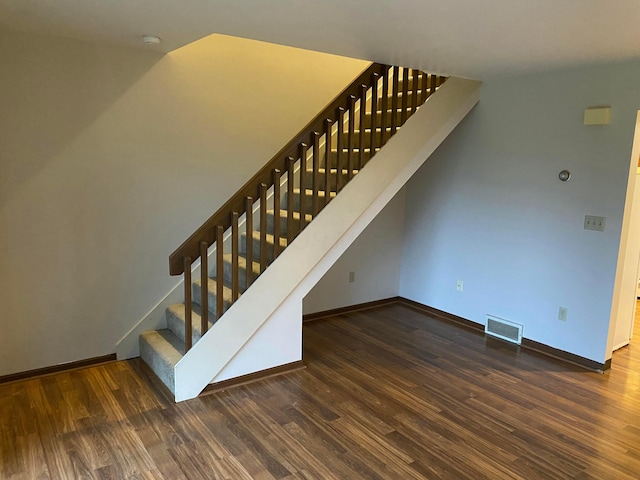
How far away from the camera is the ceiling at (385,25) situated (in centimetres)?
215

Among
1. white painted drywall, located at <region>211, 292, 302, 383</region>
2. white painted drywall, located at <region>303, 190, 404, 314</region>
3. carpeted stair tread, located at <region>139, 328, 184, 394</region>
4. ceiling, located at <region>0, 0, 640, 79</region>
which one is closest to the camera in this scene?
Result: ceiling, located at <region>0, 0, 640, 79</region>

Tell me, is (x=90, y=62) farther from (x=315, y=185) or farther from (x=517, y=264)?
(x=517, y=264)

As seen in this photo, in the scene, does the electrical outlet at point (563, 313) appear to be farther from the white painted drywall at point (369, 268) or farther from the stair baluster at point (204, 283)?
the stair baluster at point (204, 283)

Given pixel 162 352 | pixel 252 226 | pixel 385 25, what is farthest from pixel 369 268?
pixel 385 25

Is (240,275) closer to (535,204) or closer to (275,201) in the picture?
(275,201)

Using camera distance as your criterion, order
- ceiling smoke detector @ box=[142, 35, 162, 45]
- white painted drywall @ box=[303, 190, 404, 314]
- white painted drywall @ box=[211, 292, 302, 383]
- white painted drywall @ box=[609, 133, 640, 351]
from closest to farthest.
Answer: ceiling smoke detector @ box=[142, 35, 162, 45]
white painted drywall @ box=[211, 292, 302, 383]
white painted drywall @ box=[609, 133, 640, 351]
white painted drywall @ box=[303, 190, 404, 314]

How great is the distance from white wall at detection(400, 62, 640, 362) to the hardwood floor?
1.73 feet

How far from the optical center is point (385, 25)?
7.97 ft

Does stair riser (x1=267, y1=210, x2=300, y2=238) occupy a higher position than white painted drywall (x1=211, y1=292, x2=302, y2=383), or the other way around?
stair riser (x1=267, y1=210, x2=300, y2=238)

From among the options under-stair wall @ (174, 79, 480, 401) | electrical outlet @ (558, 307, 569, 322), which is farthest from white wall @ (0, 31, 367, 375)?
electrical outlet @ (558, 307, 569, 322)

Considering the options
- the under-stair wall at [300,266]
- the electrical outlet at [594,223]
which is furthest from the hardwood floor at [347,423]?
the electrical outlet at [594,223]

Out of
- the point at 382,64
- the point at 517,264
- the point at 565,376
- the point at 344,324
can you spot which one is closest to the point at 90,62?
the point at 382,64

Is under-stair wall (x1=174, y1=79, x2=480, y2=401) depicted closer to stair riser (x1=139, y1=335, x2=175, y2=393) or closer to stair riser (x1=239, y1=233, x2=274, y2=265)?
stair riser (x1=139, y1=335, x2=175, y2=393)

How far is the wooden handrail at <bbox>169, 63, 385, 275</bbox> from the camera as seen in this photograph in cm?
293
